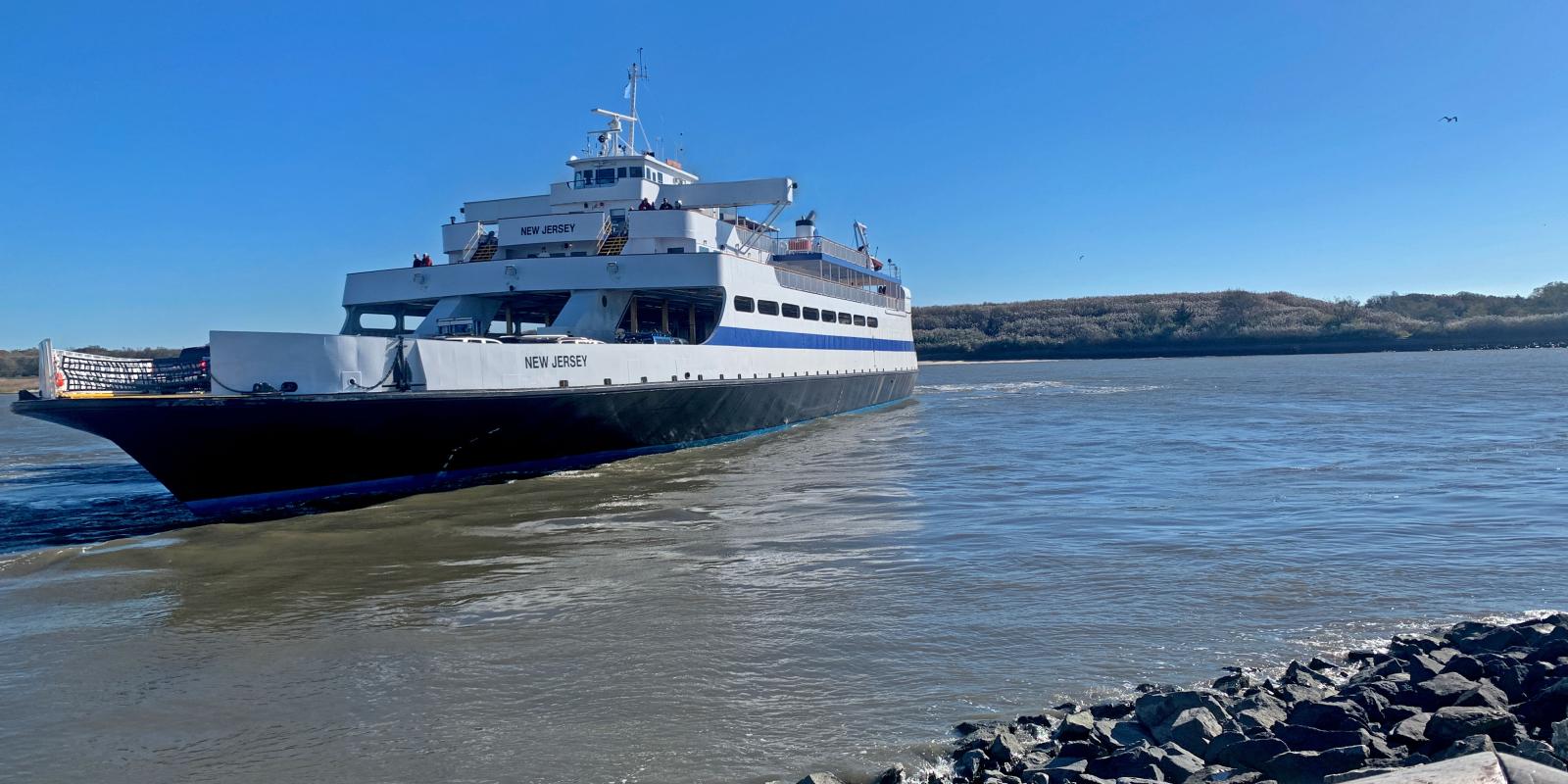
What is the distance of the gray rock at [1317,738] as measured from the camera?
14.5 ft

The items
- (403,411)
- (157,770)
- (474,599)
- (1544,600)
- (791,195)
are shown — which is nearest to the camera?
(157,770)

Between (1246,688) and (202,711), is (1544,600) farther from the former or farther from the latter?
(202,711)

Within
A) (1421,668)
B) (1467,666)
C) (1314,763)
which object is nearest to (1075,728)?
(1314,763)

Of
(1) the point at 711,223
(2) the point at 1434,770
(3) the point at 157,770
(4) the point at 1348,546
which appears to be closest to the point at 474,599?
(3) the point at 157,770

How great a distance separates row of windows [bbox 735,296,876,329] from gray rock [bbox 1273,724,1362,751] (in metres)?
16.1

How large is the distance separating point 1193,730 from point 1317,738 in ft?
1.81

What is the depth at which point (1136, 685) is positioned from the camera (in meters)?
5.85

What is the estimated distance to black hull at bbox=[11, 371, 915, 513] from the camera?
456 inches

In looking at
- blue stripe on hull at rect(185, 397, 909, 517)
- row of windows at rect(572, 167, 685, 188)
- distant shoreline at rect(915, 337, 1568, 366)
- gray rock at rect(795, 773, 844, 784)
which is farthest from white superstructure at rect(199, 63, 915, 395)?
distant shoreline at rect(915, 337, 1568, 366)

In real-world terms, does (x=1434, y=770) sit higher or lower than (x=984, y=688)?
higher

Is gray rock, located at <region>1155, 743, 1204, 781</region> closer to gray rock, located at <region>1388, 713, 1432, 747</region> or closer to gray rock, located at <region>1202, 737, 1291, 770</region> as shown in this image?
gray rock, located at <region>1202, 737, 1291, 770</region>

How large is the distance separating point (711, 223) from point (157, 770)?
55.7 ft

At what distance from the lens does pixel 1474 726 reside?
4.50 meters

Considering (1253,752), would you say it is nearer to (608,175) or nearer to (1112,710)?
(1112,710)
